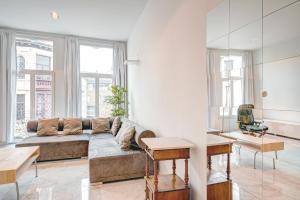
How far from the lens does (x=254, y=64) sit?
1291 mm

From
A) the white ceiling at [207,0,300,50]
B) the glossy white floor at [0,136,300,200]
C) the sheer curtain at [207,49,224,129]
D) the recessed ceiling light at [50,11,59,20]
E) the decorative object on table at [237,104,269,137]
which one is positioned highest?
the recessed ceiling light at [50,11,59,20]

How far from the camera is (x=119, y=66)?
20.3 feet

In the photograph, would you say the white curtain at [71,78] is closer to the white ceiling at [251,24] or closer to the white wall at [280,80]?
the white ceiling at [251,24]

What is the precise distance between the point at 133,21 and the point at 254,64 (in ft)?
13.0

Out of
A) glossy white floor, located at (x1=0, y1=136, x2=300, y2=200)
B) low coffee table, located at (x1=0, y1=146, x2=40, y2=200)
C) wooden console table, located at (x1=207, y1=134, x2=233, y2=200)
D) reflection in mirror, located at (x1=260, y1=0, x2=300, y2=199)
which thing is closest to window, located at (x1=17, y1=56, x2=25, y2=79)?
glossy white floor, located at (x1=0, y1=136, x2=300, y2=200)

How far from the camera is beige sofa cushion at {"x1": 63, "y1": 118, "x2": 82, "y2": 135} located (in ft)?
14.3

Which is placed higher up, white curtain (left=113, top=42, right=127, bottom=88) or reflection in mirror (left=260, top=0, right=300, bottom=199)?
white curtain (left=113, top=42, right=127, bottom=88)

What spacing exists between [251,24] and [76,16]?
417 centimetres

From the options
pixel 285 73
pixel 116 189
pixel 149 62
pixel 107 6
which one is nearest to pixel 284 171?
pixel 285 73

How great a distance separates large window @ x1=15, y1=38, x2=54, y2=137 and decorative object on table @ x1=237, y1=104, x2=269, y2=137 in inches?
219

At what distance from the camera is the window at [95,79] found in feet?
19.7

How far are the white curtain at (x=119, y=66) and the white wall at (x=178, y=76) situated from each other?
2.38m

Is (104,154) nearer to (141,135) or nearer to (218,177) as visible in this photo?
(141,135)

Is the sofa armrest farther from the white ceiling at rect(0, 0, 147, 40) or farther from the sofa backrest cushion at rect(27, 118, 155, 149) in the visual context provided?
the white ceiling at rect(0, 0, 147, 40)
